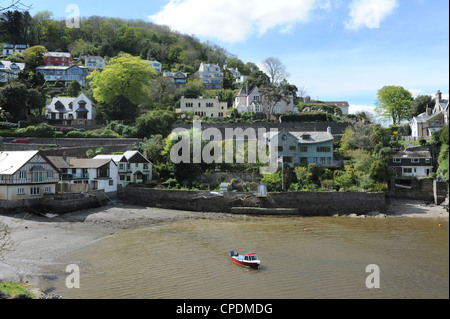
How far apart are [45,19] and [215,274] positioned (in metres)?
101

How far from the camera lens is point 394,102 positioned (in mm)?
52531

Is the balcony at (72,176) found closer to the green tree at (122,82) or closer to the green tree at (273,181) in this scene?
the green tree at (273,181)

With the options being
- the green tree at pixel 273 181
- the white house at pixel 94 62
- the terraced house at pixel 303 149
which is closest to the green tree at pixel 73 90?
the white house at pixel 94 62

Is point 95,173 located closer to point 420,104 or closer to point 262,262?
point 262,262

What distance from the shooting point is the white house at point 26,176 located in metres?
27.8

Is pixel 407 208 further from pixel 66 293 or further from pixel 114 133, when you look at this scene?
pixel 114 133

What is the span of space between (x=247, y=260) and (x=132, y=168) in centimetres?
2282

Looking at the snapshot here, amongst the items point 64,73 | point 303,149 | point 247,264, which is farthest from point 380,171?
point 64,73

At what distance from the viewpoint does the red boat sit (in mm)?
16484

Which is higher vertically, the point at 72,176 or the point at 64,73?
the point at 64,73

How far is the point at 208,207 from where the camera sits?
31938 mm

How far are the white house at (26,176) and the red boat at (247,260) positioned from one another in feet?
66.1

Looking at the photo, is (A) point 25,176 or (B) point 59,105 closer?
(A) point 25,176

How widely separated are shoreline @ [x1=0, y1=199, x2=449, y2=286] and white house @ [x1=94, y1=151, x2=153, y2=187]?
10.8 feet
